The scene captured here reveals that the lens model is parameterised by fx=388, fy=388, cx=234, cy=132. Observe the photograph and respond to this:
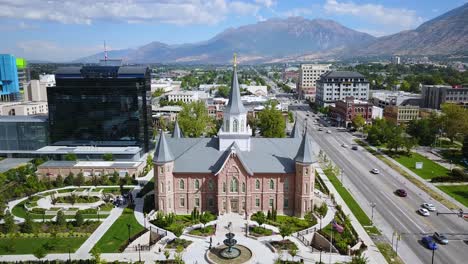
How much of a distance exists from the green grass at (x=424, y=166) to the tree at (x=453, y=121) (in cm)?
1593

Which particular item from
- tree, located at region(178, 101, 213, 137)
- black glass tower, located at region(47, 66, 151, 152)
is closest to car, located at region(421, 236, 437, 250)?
black glass tower, located at region(47, 66, 151, 152)

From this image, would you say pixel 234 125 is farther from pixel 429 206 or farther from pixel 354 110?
pixel 354 110

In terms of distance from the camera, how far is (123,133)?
89.3 metres

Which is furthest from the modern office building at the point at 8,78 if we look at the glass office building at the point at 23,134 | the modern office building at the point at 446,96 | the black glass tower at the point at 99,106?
the modern office building at the point at 446,96

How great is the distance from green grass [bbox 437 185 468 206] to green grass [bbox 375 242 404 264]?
24.1 metres

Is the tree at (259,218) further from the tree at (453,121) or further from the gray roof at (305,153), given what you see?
the tree at (453,121)

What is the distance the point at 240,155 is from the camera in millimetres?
56688

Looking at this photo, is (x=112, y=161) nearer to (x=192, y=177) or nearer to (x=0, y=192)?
(x=0, y=192)

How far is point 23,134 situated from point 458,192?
94789 millimetres

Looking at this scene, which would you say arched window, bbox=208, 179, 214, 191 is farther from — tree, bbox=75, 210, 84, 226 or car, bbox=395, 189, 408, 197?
car, bbox=395, 189, 408, 197

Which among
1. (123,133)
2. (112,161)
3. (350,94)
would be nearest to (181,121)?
(123,133)

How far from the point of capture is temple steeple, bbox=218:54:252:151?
59406mm

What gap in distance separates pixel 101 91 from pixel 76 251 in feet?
152

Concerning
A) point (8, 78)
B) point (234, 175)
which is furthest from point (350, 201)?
point (8, 78)
